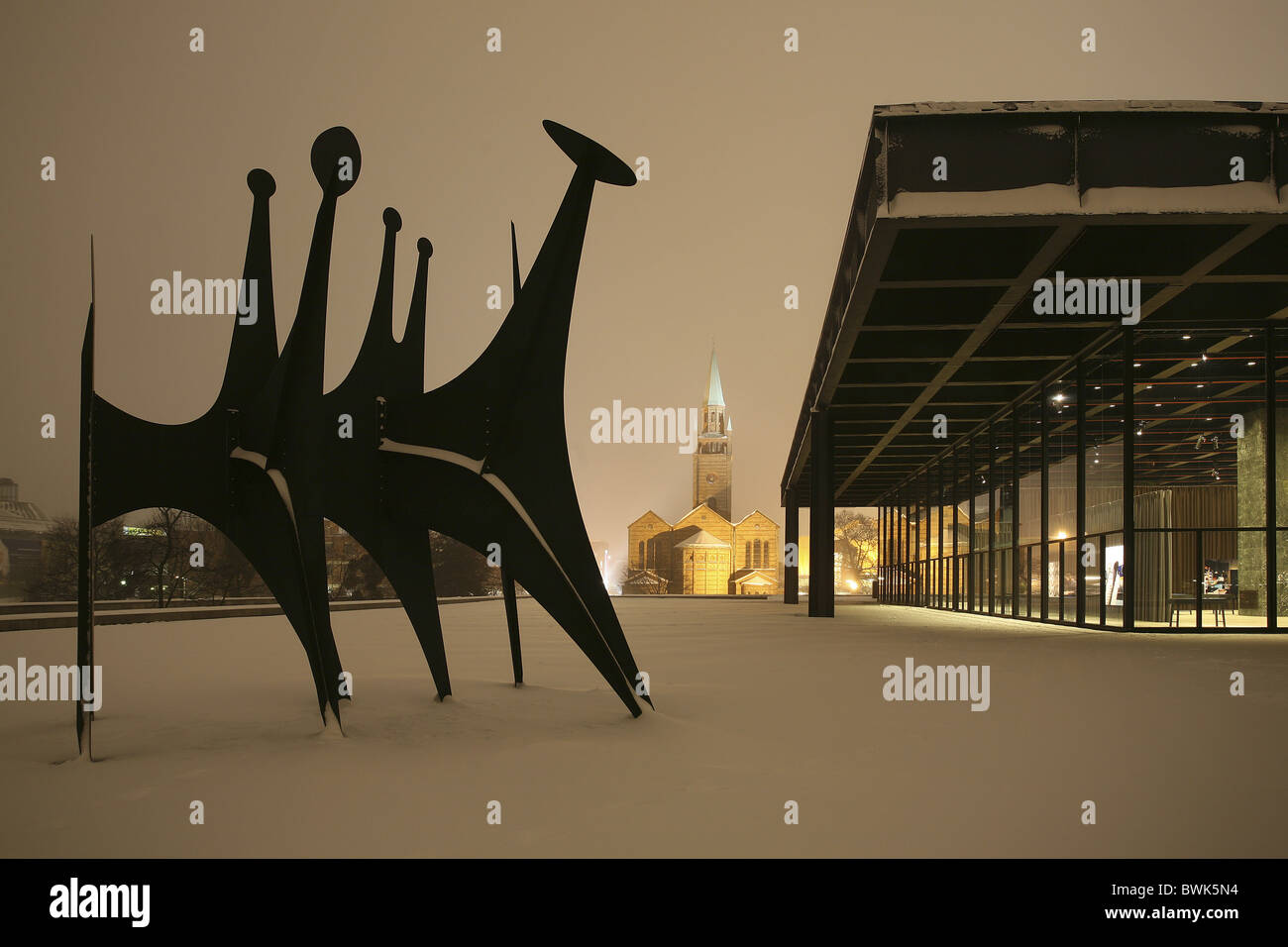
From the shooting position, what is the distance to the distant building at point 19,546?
37.1 metres

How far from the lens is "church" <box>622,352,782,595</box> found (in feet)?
372

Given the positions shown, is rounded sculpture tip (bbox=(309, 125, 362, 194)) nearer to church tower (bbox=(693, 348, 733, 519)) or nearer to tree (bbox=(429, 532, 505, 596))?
tree (bbox=(429, 532, 505, 596))

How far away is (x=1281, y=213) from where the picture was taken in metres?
11.1

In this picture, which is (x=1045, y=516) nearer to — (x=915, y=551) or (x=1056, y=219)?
(x=1056, y=219)

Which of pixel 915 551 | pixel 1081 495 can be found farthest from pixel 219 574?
pixel 1081 495

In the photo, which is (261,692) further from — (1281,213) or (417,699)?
(1281,213)

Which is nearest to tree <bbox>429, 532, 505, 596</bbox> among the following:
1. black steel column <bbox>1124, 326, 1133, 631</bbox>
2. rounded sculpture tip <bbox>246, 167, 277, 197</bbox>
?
black steel column <bbox>1124, 326, 1133, 631</bbox>

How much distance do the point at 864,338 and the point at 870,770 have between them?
13.2m

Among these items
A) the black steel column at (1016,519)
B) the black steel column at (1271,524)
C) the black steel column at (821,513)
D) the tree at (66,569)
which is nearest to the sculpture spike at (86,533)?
the black steel column at (1271,524)

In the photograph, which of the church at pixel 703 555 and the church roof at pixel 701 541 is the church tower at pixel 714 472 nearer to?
the church at pixel 703 555

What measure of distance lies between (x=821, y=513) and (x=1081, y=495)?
26.1 ft

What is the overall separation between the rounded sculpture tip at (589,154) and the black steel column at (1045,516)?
1571 cm

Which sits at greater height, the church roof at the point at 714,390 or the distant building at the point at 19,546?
the church roof at the point at 714,390
